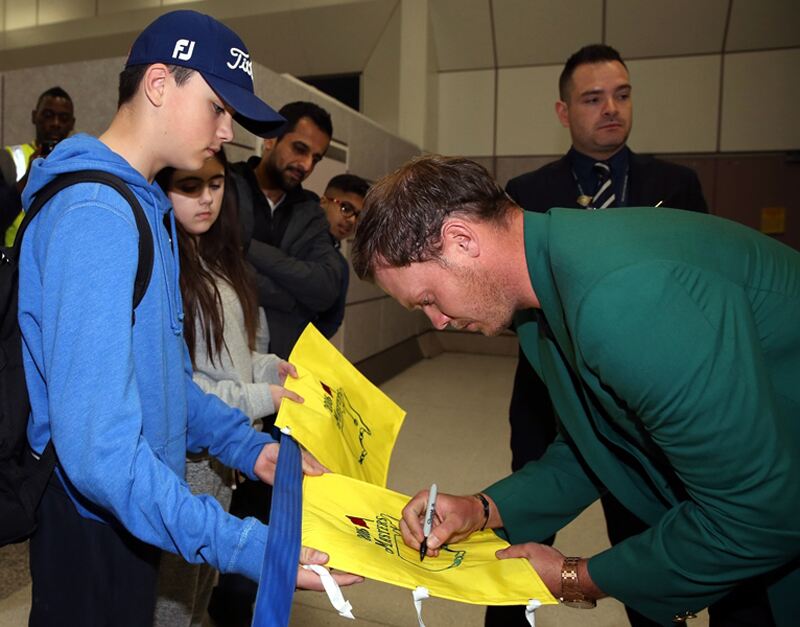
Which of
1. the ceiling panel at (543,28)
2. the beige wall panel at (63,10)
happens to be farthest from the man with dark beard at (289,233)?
the beige wall panel at (63,10)

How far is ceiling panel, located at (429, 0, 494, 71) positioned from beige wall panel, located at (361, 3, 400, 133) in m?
0.49

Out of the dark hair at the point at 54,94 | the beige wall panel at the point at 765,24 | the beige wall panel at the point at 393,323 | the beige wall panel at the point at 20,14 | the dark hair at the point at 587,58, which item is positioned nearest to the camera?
the dark hair at the point at 587,58

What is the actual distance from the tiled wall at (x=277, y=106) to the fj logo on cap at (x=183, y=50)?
2296 millimetres

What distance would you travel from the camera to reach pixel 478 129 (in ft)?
23.2

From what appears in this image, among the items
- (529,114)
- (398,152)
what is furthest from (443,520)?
(529,114)

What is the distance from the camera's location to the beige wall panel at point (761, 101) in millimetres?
6121

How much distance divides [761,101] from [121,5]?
23.7 ft

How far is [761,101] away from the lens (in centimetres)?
621

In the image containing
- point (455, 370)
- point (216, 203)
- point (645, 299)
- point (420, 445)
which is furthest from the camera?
point (455, 370)

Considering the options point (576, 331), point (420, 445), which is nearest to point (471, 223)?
point (576, 331)

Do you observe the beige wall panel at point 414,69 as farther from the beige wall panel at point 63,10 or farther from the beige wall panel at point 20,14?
the beige wall panel at point 20,14

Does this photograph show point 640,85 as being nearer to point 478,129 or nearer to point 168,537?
point 478,129

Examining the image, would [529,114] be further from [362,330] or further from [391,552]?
[391,552]

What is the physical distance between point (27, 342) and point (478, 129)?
21.9ft
